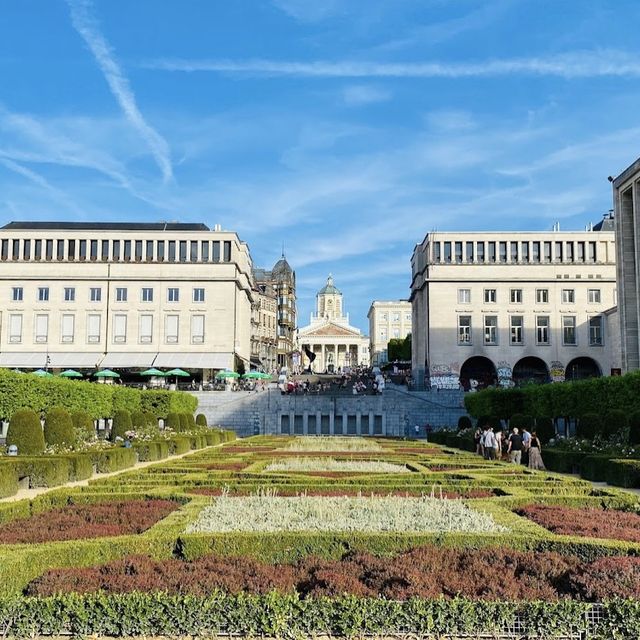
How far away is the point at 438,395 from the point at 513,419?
2956 cm

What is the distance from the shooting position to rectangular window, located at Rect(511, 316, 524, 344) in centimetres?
7831

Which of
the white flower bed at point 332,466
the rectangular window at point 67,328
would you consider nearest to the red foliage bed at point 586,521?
the white flower bed at point 332,466

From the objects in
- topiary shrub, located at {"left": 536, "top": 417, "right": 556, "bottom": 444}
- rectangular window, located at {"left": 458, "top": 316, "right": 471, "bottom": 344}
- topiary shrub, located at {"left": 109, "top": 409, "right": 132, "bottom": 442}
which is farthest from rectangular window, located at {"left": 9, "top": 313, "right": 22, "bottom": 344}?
topiary shrub, located at {"left": 536, "top": 417, "right": 556, "bottom": 444}

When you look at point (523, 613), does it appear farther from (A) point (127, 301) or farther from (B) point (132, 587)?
(A) point (127, 301)

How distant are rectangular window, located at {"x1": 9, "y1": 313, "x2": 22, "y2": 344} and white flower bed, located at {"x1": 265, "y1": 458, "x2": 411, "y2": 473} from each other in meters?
56.9

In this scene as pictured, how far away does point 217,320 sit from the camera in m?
77.9

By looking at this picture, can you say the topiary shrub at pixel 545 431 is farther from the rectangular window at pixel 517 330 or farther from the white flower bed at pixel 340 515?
the rectangular window at pixel 517 330

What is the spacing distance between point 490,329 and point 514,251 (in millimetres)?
8765

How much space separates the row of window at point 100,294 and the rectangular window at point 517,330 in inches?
1238

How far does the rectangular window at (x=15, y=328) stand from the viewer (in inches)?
3034

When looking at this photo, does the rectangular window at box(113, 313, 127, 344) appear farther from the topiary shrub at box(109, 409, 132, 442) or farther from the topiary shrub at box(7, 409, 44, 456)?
the topiary shrub at box(7, 409, 44, 456)

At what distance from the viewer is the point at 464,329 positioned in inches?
3113

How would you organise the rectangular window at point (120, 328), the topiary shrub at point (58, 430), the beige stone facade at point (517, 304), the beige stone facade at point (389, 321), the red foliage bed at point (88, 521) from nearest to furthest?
the red foliage bed at point (88, 521)
the topiary shrub at point (58, 430)
the rectangular window at point (120, 328)
the beige stone facade at point (517, 304)
the beige stone facade at point (389, 321)

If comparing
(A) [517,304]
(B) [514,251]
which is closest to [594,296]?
(A) [517,304]
